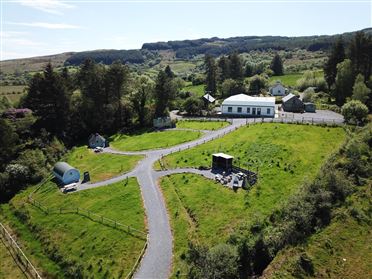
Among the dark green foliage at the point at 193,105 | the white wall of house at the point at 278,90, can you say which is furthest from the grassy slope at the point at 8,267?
the white wall of house at the point at 278,90

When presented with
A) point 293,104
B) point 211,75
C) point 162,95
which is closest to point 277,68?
point 211,75

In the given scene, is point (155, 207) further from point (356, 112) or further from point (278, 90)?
point (278, 90)

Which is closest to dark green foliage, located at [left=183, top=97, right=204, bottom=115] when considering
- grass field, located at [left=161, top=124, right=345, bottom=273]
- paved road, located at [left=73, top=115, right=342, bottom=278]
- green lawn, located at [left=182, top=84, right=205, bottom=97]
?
paved road, located at [left=73, top=115, right=342, bottom=278]

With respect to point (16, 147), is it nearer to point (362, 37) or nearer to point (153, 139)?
point (153, 139)

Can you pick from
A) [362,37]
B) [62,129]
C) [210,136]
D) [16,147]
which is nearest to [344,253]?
[210,136]

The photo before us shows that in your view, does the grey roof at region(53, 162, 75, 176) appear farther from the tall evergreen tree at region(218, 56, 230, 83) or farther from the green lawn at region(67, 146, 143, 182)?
the tall evergreen tree at region(218, 56, 230, 83)
